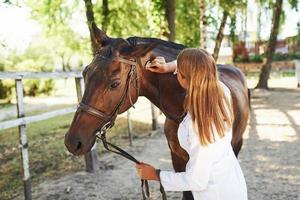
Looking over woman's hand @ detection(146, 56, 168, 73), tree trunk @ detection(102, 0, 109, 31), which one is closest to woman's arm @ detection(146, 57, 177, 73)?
woman's hand @ detection(146, 56, 168, 73)

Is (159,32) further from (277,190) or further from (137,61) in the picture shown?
(137,61)

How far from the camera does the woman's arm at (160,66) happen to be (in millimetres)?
2459

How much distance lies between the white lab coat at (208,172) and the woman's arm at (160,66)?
0.71 m

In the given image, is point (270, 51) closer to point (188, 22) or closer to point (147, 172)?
point (188, 22)

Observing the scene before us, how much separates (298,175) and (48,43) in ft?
82.6

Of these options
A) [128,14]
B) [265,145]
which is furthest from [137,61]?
[128,14]

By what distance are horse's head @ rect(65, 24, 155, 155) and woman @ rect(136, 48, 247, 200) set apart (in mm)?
611

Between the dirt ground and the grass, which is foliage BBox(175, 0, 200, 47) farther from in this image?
the dirt ground

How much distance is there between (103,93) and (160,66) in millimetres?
424

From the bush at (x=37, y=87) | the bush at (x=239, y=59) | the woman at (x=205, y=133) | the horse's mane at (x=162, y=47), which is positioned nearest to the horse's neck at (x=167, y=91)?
the horse's mane at (x=162, y=47)

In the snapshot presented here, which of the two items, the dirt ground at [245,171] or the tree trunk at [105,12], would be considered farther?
the tree trunk at [105,12]

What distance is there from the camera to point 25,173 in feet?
14.6

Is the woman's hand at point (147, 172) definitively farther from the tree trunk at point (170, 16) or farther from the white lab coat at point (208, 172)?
the tree trunk at point (170, 16)

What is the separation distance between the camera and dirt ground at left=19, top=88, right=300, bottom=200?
474 centimetres
